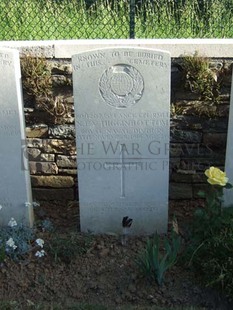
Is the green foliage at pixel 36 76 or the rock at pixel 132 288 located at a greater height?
the green foliage at pixel 36 76

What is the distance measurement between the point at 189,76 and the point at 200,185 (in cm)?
97

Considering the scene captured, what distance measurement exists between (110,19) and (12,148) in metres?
2.19

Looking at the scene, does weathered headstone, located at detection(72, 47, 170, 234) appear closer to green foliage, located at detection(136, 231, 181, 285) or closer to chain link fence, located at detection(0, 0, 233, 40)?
green foliage, located at detection(136, 231, 181, 285)

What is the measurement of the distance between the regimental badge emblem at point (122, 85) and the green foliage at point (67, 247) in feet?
3.43

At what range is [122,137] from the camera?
357 centimetres

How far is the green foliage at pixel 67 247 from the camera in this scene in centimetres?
344

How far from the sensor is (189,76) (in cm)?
386

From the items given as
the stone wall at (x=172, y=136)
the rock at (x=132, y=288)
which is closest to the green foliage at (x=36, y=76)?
the stone wall at (x=172, y=136)

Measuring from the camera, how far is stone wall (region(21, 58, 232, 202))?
3.97 m

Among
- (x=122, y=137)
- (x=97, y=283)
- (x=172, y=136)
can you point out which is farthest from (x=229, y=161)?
(x=97, y=283)

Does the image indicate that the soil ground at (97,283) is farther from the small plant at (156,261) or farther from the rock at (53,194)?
the rock at (53,194)

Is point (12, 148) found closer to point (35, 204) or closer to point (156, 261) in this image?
point (35, 204)

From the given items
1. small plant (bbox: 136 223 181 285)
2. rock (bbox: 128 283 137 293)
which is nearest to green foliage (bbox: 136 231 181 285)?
small plant (bbox: 136 223 181 285)

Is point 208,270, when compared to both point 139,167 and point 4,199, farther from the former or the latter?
point 4,199
